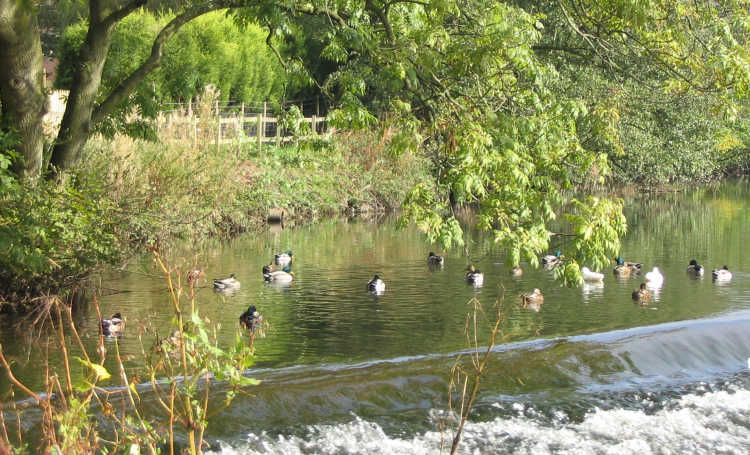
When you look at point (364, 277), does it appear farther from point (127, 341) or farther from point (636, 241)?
point (636, 241)

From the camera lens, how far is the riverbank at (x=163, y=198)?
12.1m

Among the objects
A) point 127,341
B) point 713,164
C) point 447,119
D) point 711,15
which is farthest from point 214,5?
point 713,164

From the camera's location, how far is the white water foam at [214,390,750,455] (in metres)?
8.89

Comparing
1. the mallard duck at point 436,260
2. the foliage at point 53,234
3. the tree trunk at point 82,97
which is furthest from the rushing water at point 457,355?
the tree trunk at point 82,97

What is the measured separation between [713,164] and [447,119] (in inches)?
1344

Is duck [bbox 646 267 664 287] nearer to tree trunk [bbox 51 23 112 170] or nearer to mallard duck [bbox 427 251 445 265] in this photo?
mallard duck [bbox 427 251 445 265]

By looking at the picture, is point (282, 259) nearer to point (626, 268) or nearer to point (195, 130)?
point (195, 130)

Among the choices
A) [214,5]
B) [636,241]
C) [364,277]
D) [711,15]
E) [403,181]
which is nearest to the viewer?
[711,15]

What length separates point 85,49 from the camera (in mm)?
12359

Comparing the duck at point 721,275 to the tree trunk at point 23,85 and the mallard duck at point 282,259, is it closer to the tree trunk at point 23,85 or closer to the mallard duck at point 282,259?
the mallard duck at point 282,259

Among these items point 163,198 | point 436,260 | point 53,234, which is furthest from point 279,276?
point 53,234

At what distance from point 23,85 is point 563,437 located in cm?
802

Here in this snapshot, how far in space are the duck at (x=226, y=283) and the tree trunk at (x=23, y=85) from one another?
15.4 ft

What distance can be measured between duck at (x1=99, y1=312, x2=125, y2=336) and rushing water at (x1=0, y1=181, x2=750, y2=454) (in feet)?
0.54
